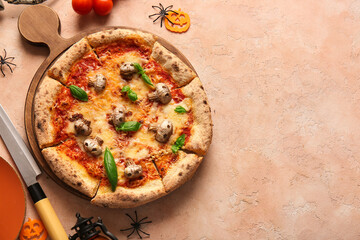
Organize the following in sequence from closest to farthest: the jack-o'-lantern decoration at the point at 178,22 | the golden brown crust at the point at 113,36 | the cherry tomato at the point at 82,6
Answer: the golden brown crust at the point at 113,36
the cherry tomato at the point at 82,6
the jack-o'-lantern decoration at the point at 178,22

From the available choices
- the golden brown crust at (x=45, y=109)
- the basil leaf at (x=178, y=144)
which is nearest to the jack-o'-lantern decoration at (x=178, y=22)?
the basil leaf at (x=178, y=144)

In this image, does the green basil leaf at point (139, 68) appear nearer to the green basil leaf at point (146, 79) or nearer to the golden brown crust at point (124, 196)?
the green basil leaf at point (146, 79)

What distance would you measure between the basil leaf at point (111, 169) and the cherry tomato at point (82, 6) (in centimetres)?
157

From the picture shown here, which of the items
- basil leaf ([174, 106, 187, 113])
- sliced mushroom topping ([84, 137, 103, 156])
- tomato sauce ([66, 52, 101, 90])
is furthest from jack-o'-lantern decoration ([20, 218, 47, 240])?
basil leaf ([174, 106, 187, 113])

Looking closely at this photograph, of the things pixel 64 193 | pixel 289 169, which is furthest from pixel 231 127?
pixel 64 193

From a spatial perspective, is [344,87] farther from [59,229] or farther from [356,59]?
[59,229]

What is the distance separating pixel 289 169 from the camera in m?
4.96

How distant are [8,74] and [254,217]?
3022mm

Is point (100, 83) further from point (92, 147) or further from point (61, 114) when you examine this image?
point (92, 147)

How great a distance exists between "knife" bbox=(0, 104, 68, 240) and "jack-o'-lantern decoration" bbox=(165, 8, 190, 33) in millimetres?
1982

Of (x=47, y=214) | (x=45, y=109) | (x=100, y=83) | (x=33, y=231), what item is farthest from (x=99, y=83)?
(x=33, y=231)

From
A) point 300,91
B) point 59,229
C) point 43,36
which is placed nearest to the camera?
point 59,229

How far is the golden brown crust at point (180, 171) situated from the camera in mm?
4332

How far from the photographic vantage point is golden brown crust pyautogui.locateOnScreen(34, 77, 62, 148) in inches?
169
